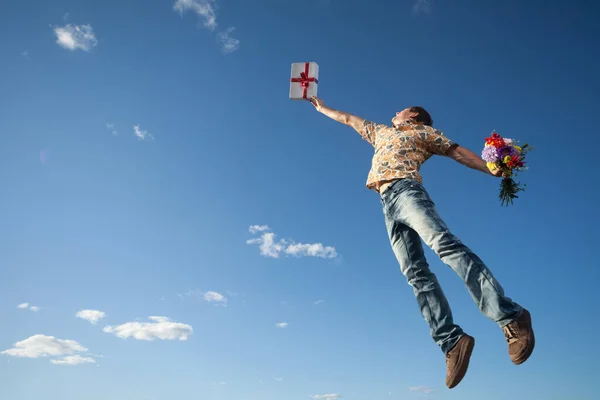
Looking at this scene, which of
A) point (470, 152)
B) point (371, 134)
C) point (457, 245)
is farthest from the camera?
point (371, 134)

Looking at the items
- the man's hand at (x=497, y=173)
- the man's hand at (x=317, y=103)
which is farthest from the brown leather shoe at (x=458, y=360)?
the man's hand at (x=317, y=103)

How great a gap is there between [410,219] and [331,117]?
7.25ft

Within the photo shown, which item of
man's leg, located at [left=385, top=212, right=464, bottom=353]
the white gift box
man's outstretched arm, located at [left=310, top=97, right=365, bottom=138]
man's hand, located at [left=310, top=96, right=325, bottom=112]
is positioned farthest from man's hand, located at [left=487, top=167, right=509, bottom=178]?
the white gift box

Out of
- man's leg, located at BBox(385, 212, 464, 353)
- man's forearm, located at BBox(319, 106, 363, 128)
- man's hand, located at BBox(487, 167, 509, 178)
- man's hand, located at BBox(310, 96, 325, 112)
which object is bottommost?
man's leg, located at BBox(385, 212, 464, 353)

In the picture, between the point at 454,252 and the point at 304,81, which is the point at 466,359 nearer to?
the point at 454,252

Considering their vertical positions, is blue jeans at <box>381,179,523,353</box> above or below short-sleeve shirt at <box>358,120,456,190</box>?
below

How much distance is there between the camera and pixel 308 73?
7.39 metres

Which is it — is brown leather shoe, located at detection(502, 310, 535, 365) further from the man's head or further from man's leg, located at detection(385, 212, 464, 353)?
the man's head

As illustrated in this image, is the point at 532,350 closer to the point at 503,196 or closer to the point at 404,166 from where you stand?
the point at 503,196

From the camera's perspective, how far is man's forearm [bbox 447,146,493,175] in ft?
17.1

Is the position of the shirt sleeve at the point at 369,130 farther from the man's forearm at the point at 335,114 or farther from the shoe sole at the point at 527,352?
the shoe sole at the point at 527,352

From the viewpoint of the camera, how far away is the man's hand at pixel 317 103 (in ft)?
22.8

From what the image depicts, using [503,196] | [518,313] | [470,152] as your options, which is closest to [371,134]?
[470,152]

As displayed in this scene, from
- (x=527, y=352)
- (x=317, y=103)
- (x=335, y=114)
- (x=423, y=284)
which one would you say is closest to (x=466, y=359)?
(x=527, y=352)
